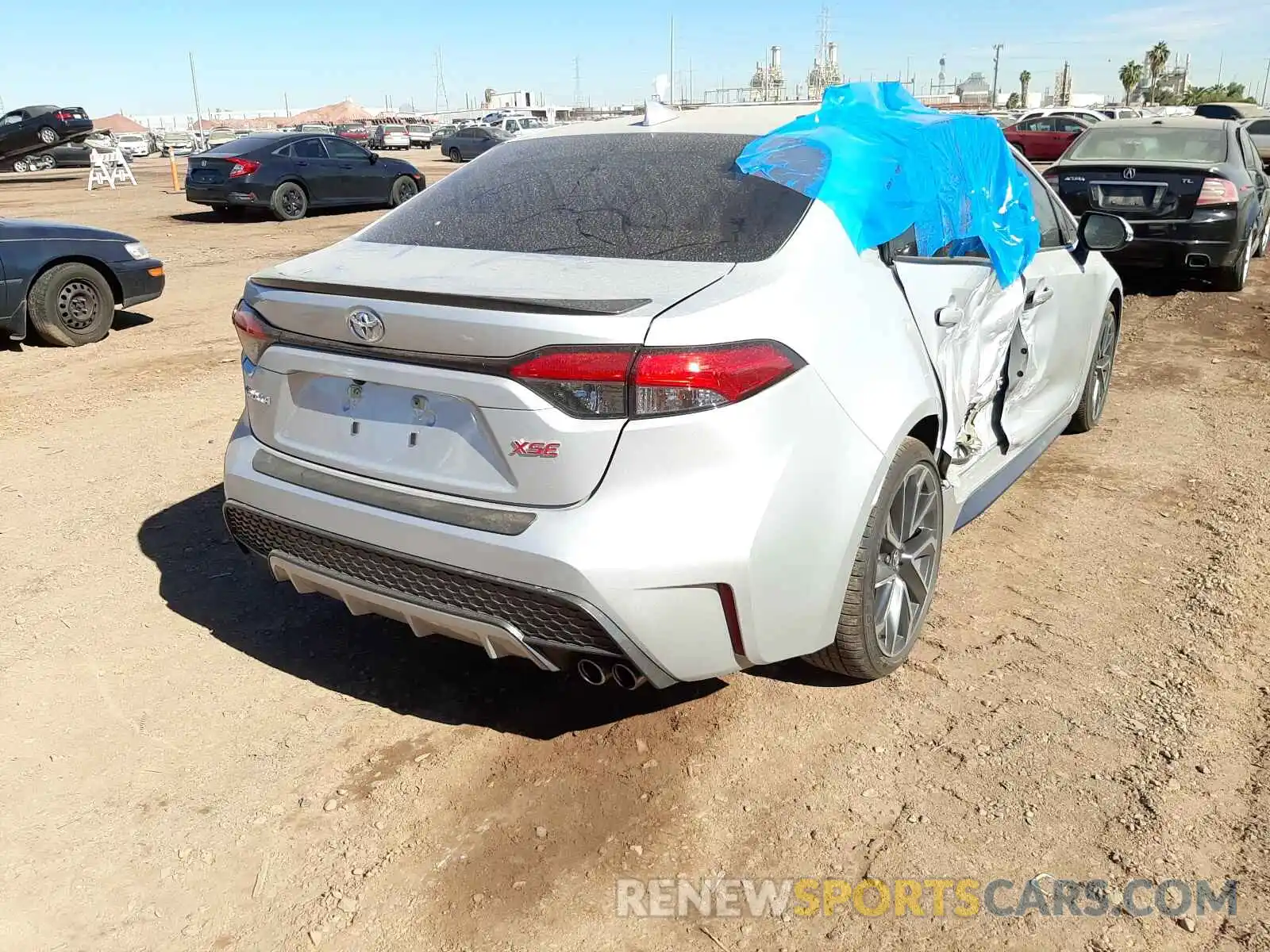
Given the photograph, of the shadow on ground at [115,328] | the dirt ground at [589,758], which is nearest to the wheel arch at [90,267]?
the shadow on ground at [115,328]

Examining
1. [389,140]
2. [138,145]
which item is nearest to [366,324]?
[389,140]

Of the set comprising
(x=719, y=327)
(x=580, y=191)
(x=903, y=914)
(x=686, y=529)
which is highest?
(x=580, y=191)

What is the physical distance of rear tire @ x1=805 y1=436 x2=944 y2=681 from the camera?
9.52ft

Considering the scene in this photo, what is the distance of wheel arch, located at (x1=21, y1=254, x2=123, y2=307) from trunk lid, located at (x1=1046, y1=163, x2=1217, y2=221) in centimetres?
808

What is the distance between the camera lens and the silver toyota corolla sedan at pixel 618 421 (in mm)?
2443

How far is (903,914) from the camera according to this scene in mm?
2404

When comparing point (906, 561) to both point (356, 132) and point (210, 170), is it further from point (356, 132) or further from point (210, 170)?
point (356, 132)

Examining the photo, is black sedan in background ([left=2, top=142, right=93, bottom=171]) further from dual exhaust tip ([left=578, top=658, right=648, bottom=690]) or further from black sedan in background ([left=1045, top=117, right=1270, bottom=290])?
dual exhaust tip ([left=578, top=658, right=648, bottom=690])

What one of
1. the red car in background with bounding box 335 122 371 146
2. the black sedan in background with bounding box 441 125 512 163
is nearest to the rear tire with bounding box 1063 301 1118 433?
the black sedan in background with bounding box 441 125 512 163

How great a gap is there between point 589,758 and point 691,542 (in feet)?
2.94

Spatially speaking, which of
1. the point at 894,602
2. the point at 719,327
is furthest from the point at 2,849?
the point at 894,602

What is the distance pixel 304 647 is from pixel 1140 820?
8.65ft

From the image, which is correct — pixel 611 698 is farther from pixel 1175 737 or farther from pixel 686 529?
pixel 1175 737

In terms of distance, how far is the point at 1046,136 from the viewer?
→ 3120cm
